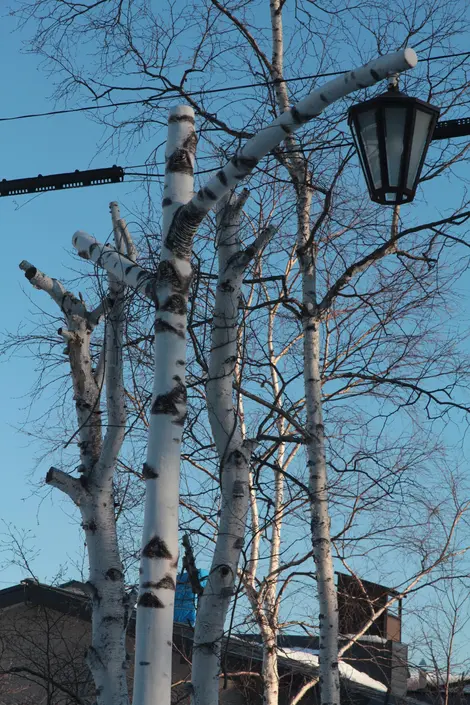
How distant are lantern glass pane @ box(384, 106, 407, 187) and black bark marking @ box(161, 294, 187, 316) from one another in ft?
3.63

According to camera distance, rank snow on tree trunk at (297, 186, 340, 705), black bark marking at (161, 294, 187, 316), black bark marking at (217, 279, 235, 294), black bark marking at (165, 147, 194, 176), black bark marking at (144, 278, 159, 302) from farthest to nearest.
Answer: snow on tree trunk at (297, 186, 340, 705)
black bark marking at (217, 279, 235, 294)
black bark marking at (165, 147, 194, 176)
black bark marking at (144, 278, 159, 302)
black bark marking at (161, 294, 187, 316)

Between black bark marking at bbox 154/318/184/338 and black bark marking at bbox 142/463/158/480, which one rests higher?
black bark marking at bbox 154/318/184/338

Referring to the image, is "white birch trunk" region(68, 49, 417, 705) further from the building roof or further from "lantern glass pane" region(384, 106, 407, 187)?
the building roof

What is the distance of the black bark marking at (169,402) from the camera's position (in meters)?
4.29

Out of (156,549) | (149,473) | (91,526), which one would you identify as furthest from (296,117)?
(91,526)

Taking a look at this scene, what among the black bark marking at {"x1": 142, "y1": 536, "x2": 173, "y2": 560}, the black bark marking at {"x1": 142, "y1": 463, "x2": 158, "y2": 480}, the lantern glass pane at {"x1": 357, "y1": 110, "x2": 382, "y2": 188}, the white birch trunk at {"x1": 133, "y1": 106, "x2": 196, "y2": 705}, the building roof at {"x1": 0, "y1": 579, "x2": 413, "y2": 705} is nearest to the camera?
the white birch trunk at {"x1": 133, "y1": 106, "x2": 196, "y2": 705}

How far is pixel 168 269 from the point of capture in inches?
180

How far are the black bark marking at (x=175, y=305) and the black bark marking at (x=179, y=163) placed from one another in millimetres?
730

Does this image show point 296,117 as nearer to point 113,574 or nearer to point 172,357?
point 172,357

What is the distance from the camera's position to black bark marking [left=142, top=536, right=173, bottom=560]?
404cm

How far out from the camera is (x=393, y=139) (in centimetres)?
437

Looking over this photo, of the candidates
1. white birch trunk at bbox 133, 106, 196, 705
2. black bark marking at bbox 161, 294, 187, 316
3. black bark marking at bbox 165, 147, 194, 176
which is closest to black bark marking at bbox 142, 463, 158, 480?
white birch trunk at bbox 133, 106, 196, 705

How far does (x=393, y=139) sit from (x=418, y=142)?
0.38 feet

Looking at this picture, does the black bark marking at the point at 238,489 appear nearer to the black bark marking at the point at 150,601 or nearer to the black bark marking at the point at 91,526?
the black bark marking at the point at 150,601
